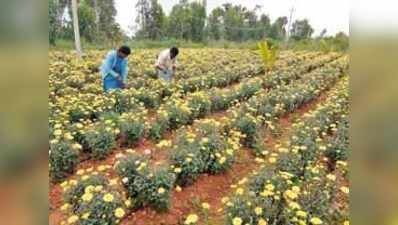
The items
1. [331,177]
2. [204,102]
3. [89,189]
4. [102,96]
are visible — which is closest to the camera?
[89,189]

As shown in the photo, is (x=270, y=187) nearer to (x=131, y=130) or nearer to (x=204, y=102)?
(x=131, y=130)

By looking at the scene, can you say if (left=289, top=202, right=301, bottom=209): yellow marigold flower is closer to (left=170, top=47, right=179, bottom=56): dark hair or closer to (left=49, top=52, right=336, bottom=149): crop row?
(left=49, top=52, right=336, bottom=149): crop row

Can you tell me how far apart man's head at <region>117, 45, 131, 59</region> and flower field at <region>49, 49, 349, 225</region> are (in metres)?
0.14

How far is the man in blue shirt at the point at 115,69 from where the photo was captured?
2384 mm

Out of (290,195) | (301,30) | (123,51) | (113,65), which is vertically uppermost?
(301,30)

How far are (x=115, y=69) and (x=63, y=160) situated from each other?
0.78m

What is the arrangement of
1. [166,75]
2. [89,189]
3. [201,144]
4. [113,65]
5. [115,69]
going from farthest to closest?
[166,75] → [115,69] → [113,65] → [201,144] → [89,189]

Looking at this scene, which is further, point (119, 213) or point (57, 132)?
point (57, 132)

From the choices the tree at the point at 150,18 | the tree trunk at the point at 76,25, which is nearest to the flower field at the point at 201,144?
the tree trunk at the point at 76,25

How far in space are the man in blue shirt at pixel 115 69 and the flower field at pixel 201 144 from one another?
0.07m

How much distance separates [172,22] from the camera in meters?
2.36

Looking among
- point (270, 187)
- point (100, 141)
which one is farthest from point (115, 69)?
point (270, 187)
